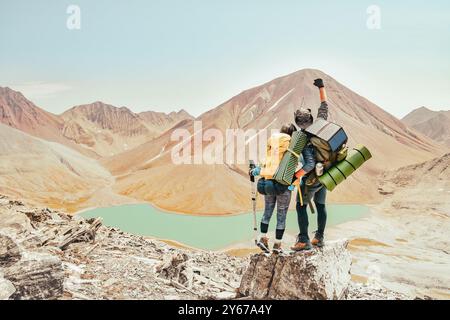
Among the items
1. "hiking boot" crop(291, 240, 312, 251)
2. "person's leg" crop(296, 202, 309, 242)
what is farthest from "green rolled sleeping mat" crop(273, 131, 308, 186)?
"hiking boot" crop(291, 240, 312, 251)

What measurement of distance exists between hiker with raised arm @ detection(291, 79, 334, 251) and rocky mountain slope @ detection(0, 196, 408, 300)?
34 centimetres

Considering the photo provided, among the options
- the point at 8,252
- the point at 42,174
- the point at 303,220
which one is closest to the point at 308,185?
the point at 303,220

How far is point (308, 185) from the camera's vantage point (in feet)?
22.7

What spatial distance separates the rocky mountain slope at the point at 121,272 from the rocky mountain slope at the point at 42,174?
45107 mm

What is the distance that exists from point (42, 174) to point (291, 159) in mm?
64530

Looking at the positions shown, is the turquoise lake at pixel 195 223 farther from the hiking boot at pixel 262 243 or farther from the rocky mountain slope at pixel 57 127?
the rocky mountain slope at pixel 57 127

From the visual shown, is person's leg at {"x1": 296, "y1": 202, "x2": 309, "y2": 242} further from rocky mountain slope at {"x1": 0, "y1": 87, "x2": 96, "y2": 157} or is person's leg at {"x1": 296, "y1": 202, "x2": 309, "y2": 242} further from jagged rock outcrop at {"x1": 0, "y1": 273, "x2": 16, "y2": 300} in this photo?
rocky mountain slope at {"x1": 0, "y1": 87, "x2": 96, "y2": 157}

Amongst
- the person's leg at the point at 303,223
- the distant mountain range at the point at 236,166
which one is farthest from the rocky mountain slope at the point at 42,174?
the person's leg at the point at 303,223

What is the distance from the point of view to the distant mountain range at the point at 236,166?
5641 cm

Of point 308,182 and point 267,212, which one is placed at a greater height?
point 308,182

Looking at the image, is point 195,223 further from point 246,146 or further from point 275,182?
point 275,182

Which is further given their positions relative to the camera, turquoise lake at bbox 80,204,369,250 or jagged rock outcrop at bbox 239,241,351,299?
turquoise lake at bbox 80,204,369,250

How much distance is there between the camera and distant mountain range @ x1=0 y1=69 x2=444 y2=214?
56406mm
